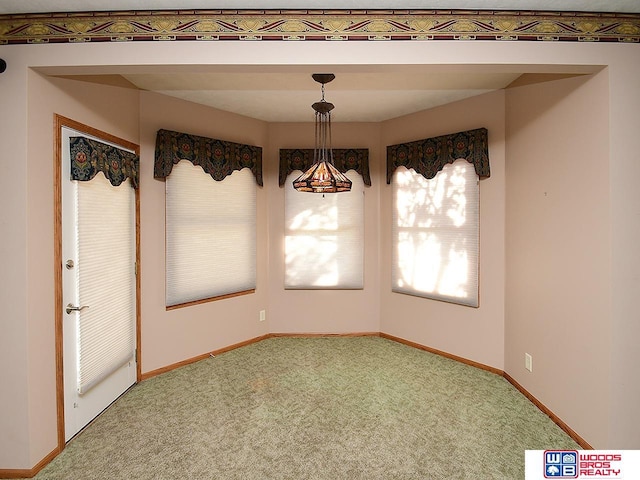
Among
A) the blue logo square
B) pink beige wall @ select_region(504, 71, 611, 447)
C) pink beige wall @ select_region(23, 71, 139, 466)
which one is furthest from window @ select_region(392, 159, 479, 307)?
pink beige wall @ select_region(23, 71, 139, 466)

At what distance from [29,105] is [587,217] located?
342 centimetres

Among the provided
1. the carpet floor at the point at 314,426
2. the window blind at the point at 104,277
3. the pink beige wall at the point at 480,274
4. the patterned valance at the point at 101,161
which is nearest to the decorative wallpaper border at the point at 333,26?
the patterned valance at the point at 101,161

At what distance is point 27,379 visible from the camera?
203cm

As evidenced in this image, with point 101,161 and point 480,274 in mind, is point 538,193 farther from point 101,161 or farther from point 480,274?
point 101,161

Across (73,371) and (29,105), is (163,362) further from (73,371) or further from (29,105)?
(29,105)

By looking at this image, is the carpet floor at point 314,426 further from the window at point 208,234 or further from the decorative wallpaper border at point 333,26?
the decorative wallpaper border at point 333,26

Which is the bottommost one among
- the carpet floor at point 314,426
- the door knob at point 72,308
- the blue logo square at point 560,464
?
the carpet floor at point 314,426

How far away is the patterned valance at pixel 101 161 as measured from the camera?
7.57 ft

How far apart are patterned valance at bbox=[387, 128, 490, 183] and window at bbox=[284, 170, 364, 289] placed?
1.86 feet

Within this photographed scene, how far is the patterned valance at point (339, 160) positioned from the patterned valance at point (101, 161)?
5.59ft

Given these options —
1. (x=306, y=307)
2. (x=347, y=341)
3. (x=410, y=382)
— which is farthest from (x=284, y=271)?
(x=410, y=382)

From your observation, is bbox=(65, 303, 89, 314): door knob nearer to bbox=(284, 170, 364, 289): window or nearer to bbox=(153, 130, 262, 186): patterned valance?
bbox=(153, 130, 262, 186): patterned valance

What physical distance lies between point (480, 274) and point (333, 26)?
2.62 meters

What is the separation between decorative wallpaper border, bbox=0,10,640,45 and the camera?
2.00 metres
